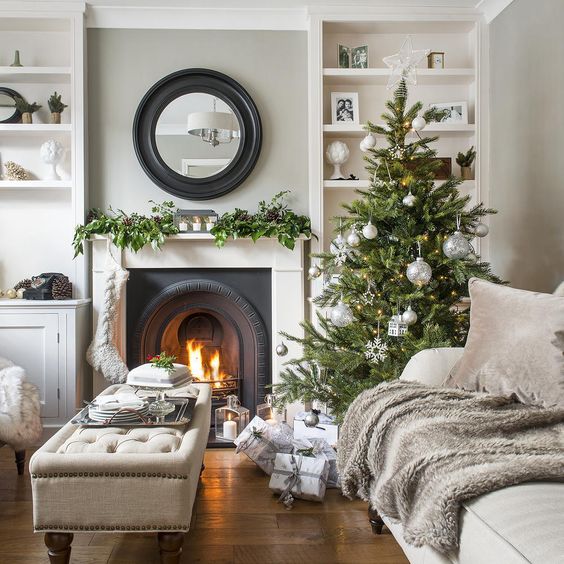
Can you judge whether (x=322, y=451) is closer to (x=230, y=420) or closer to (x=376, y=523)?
(x=376, y=523)

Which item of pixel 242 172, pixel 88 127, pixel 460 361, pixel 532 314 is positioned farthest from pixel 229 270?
pixel 532 314

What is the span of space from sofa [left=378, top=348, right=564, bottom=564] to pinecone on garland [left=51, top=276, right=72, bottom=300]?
282 cm

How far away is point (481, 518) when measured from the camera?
1.14 metres

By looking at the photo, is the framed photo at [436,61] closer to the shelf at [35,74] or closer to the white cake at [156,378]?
the shelf at [35,74]

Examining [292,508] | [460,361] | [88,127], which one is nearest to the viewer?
[460,361]

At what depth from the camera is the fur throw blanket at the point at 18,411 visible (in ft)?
8.32

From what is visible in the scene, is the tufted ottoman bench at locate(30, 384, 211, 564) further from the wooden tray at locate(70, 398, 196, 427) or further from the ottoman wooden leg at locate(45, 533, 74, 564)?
the wooden tray at locate(70, 398, 196, 427)

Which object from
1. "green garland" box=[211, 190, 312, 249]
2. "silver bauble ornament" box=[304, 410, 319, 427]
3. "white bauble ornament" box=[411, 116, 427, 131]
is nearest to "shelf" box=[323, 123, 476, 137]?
"green garland" box=[211, 190, 312, 249]

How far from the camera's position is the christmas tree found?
8.84 ft

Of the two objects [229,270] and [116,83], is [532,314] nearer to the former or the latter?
[229,270]

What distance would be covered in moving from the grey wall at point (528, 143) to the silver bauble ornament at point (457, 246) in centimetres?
69

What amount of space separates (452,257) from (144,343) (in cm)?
205

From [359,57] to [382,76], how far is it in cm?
22

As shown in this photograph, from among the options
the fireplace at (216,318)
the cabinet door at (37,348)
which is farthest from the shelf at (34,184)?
the cabinet door at (37,348)
